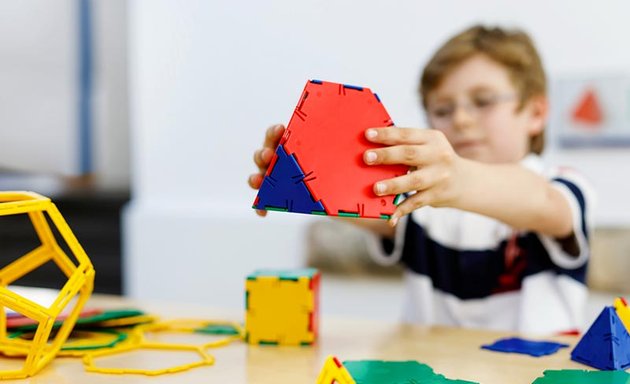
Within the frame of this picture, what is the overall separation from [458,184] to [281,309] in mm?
210

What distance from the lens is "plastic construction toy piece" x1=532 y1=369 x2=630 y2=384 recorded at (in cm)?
52

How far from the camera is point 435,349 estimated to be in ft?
2.11

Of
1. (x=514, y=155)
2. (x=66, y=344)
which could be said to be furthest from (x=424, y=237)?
(x=66, y=344)

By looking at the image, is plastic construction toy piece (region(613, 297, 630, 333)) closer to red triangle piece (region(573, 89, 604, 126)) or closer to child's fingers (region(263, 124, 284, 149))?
child's fingers (region(263, 124, 284, 149))

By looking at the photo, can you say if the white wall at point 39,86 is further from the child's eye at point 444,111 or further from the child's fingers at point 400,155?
the child's eye at point 444,111

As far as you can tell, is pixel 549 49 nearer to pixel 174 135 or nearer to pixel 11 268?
pixel 174 135

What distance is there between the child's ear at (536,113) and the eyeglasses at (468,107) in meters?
0.11

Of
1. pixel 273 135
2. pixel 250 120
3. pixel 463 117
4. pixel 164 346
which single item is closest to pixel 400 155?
pixel 273 135

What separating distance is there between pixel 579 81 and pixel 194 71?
1.08m

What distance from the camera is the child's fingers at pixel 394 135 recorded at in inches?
21.3

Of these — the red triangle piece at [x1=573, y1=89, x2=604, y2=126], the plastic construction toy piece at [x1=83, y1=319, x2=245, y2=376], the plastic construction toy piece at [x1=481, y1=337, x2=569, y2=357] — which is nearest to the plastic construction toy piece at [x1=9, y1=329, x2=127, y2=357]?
the plastic construction toy piece at [x1=83, y1=319, x2=245, y2=376]

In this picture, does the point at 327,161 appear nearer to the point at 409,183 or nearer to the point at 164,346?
the point at 409,183

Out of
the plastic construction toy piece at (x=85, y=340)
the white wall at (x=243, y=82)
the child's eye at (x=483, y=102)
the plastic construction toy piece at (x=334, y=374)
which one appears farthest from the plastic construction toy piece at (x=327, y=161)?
the white wall at (x=243, y=82)

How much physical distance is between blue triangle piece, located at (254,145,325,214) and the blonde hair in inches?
26.4
